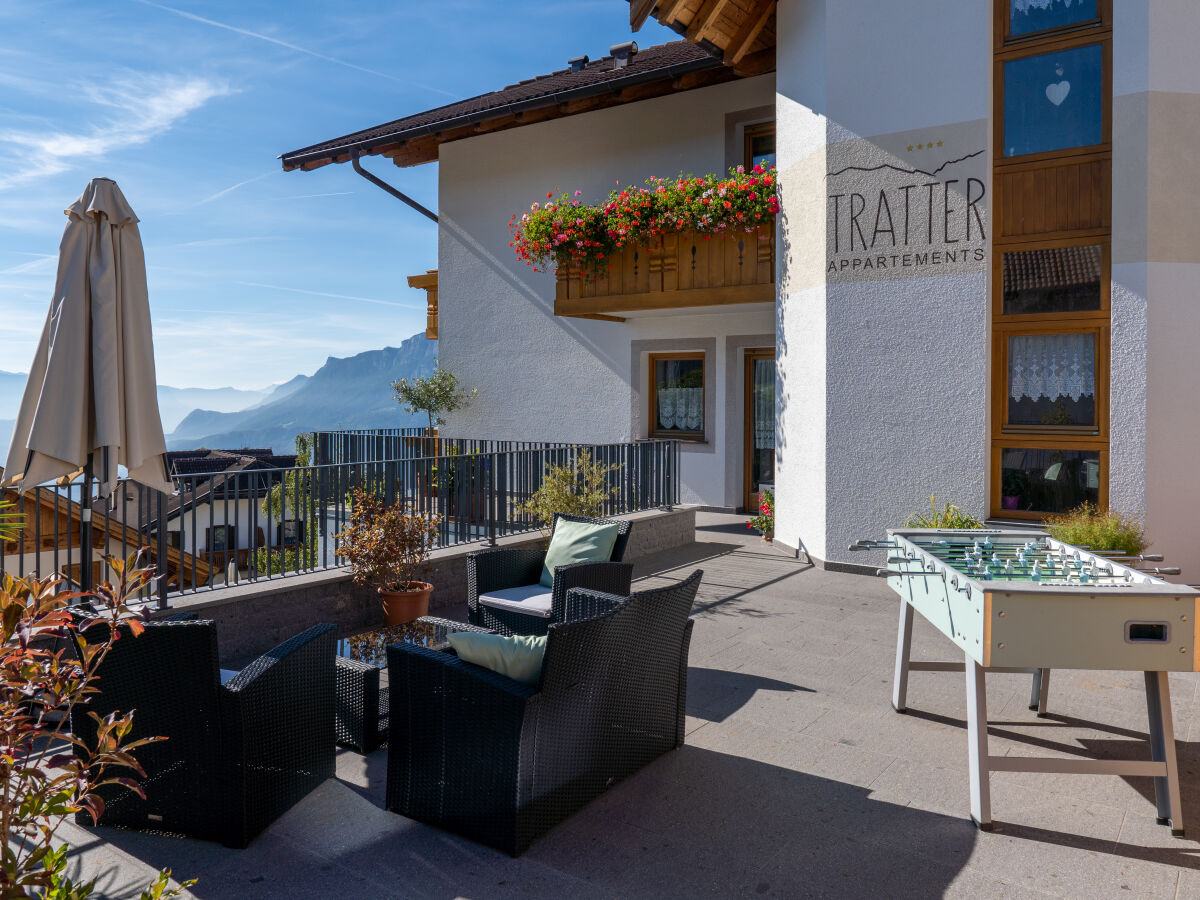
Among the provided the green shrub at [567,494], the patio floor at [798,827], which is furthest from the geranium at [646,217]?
the patio floor at [798,827]

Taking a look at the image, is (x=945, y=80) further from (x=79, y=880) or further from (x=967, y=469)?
(x=79, y=880)

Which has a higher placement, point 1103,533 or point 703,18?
point 703,18

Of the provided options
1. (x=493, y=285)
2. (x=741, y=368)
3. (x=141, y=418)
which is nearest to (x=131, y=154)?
(x=493, y=285)

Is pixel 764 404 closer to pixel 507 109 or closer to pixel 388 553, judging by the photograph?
pixel 507 109

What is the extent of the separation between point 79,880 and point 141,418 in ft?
7.48

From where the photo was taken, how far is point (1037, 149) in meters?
7.26

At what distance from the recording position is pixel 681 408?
12.0 metres

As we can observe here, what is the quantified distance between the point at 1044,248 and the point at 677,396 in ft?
18.6

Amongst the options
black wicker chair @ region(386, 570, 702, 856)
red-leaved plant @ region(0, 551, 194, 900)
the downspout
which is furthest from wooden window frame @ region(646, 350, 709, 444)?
red-leaved plant @ region(0, 551, 194, 900)

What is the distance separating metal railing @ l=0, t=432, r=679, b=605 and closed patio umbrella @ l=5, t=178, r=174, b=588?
34 centimetres

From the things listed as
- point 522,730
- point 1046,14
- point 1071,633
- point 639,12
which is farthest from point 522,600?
point 1046,14

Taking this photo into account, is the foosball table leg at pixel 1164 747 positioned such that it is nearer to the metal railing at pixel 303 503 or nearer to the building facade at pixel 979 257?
the building facade at pixel 979 257

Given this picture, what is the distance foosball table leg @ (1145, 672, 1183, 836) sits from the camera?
122 inches

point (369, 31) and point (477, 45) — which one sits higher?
point (477, 45)
